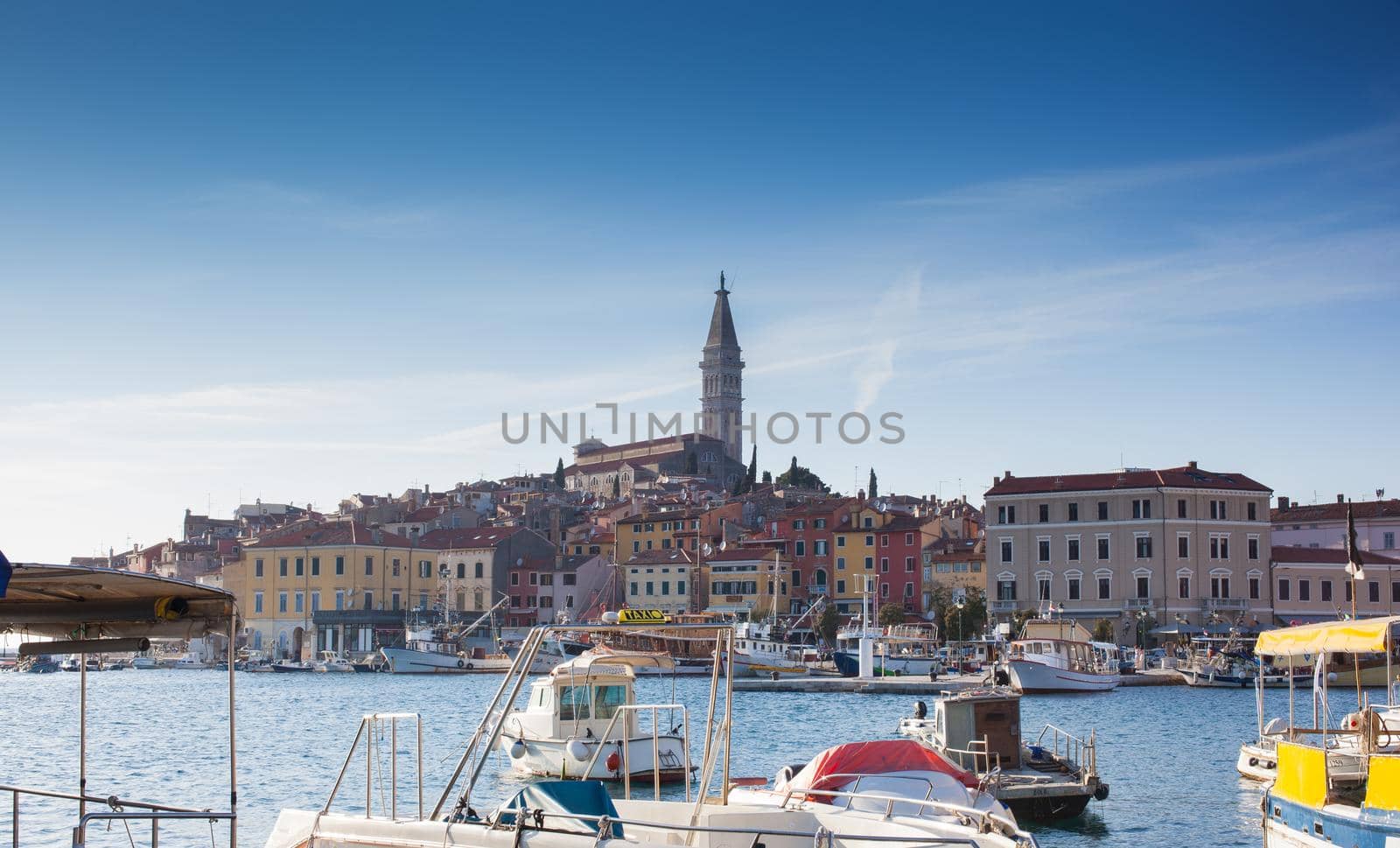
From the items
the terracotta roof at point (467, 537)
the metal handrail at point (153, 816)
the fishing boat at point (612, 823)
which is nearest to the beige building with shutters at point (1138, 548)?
the terracotta roof at point (467, 537)

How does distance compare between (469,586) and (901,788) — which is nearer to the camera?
(901,788)

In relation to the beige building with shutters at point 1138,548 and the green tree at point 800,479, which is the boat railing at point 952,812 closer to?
the beige building with shutters at point 1138,548

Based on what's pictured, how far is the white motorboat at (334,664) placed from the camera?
8012 centimetres

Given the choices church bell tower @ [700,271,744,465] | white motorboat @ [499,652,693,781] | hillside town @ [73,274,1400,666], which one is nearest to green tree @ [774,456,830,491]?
hillside town @ [73,274,1400,666]

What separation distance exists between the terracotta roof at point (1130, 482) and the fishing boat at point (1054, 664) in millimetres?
14106

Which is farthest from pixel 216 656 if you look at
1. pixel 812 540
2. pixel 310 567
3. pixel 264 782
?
pixel 264 782

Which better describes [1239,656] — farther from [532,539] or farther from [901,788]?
[901,788]

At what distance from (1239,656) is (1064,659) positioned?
38.2ft

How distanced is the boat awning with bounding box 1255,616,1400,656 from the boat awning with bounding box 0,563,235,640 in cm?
1012

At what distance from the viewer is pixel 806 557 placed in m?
87.5

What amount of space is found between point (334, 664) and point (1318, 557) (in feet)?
156

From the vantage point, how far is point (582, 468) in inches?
5901

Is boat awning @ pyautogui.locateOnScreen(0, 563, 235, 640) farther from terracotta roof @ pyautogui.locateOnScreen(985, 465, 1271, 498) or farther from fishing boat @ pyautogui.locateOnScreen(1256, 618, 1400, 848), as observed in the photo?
terracotta roof @ pyautogui.locateOnScreen(985, 465, 1271, 498)

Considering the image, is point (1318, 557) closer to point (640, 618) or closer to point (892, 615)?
point (892, 615)
